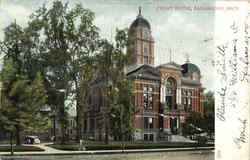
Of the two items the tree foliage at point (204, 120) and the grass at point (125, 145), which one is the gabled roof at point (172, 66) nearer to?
the tree foliage at point (204, 120)

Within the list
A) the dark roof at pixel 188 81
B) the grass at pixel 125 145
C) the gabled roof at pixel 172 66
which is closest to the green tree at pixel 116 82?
the grass at pixel 125 145

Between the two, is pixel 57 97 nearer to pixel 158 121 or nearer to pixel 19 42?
pixel 19 42

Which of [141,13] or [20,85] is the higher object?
[141,13]

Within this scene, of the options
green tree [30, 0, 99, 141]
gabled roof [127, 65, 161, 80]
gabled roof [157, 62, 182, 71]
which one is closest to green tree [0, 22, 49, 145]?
green tree [30, 0, 99, 141]

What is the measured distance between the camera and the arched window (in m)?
3.97

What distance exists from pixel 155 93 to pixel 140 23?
94 centimetres

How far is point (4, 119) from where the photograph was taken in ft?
11.9

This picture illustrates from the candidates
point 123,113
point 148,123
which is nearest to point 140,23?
point 123,113

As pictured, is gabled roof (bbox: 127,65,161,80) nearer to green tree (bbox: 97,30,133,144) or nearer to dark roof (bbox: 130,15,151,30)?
green tree (bbox: 97,30,133,144)

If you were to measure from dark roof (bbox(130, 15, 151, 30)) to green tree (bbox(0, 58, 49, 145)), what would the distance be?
1.38m

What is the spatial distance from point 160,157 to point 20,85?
1980 mm

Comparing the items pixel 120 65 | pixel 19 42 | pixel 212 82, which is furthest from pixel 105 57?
pixel 212 82

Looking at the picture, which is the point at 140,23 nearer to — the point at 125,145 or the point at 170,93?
the point at 170,93

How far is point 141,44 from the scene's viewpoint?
3904mm
